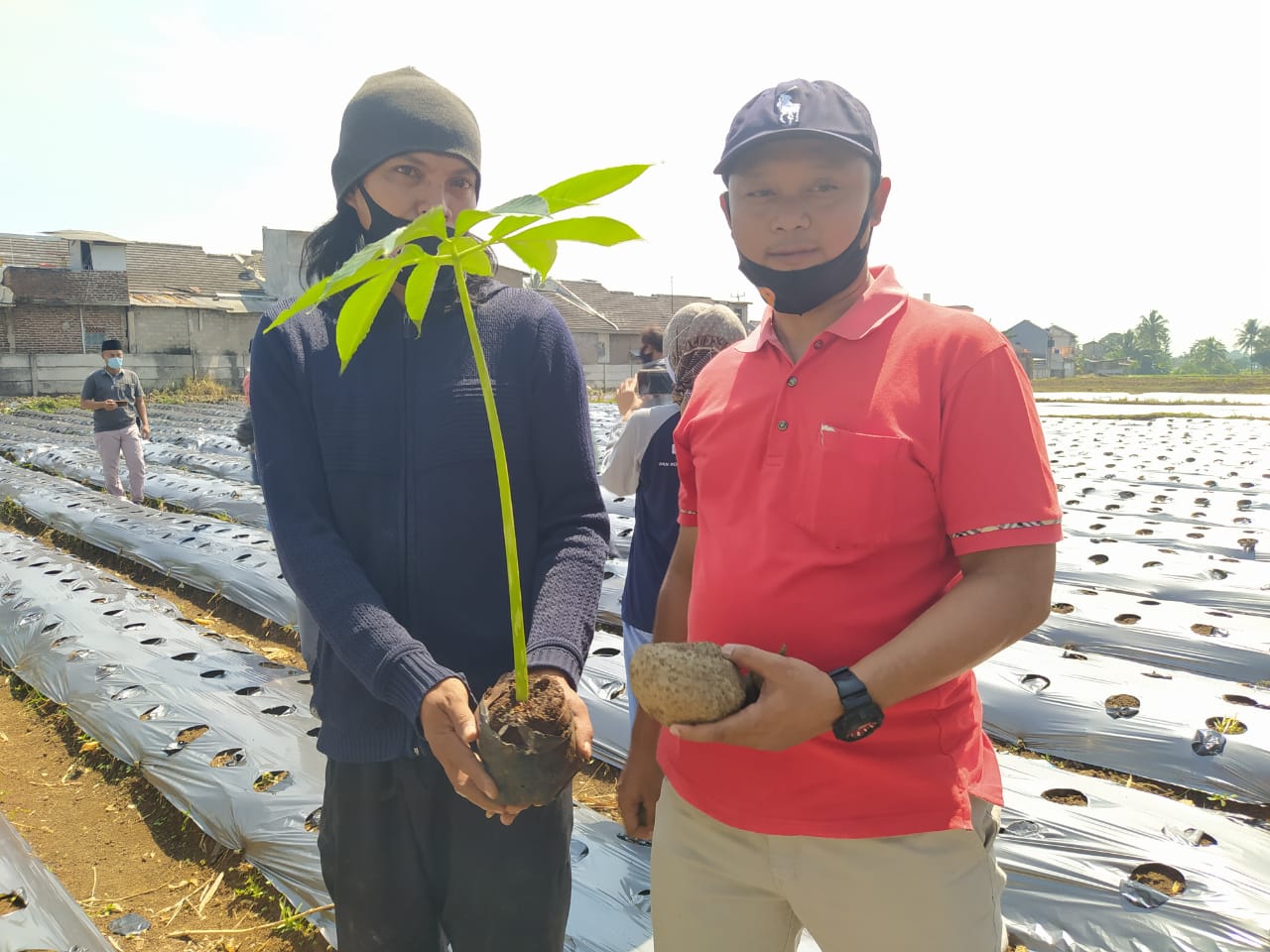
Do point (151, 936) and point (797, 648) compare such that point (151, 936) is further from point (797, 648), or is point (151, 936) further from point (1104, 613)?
point (1104, 613)

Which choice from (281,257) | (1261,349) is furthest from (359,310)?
(1261,349)

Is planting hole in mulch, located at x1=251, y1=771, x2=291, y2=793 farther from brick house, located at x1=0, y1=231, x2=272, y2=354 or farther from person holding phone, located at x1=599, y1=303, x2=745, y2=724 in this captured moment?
brick house, located at x1=0, y1=231, x2=272, y2=354

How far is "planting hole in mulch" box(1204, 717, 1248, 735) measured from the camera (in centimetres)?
276

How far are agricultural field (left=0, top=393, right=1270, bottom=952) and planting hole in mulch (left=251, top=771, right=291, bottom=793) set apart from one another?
0.03ft

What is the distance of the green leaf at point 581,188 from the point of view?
0.76 meters

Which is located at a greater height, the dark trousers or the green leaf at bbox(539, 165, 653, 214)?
the green leaf at bbox(539, 165, 653, 214)

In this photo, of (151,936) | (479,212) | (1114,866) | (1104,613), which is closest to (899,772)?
(479,212)

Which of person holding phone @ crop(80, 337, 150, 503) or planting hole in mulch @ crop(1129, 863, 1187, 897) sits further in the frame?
person holding phone @ crop(80, 337, 150, 503)

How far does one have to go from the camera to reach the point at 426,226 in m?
0.77

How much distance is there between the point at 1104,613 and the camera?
3.89 metres

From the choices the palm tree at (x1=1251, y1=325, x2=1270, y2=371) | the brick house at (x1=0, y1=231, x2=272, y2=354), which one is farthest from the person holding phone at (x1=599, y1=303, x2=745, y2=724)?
the palm tree at (x1=1251, y1=325, x2=1270, y2=371)

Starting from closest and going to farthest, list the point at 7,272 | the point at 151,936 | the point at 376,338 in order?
the point at 376,338 → the point at 151,936 → the point at 7,272

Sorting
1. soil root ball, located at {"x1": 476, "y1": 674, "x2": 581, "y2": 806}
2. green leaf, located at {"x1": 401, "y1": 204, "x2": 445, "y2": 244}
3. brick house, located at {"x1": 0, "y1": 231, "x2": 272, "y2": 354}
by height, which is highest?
brick house, located at {"x1": 0, "y1": 231, "x2": 272, "y2": 354}

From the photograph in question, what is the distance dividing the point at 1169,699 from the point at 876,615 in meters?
2.58
